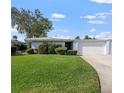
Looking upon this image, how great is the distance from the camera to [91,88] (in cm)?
231

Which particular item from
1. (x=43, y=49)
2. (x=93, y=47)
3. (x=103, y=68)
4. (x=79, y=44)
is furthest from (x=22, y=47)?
(x=103, y=68)

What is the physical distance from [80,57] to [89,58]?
82mm

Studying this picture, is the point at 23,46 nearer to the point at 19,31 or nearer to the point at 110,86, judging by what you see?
the point at 19,31

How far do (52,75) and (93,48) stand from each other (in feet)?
1.47

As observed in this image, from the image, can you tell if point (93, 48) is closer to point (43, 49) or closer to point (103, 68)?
point (103, 68)

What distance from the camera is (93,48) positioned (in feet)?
7.57

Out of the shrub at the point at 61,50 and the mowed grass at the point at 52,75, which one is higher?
the shrub at the point at 61,50

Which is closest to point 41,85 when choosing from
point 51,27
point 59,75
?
point 59,75

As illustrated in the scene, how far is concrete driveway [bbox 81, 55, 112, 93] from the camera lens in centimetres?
221

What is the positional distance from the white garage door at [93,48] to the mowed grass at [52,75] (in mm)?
100

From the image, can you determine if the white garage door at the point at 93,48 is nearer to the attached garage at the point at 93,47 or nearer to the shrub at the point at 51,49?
the attached garage at the point at 93,47

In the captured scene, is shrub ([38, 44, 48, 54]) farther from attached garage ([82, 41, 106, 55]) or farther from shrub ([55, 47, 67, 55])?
attached garage ([82, 41, 106, 55])

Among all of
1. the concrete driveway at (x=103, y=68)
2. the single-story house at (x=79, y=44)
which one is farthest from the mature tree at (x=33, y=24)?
the concrete driveway at (x=103, y=68)

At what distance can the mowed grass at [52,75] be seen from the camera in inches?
90.4
